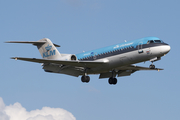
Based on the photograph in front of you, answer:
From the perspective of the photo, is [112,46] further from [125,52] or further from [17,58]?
[17,58]

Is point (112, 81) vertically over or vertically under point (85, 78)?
over

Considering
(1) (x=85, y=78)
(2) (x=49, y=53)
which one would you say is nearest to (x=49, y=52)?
(2) (x=49, y=53)

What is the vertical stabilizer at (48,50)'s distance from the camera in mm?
39125

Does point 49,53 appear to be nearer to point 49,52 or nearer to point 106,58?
point 49,52

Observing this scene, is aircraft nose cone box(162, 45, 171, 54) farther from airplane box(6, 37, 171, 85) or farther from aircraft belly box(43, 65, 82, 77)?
aircraft belly box(43, 65, 82, 77)

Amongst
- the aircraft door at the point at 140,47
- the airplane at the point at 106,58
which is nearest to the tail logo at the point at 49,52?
the airplane at the point at 106,58

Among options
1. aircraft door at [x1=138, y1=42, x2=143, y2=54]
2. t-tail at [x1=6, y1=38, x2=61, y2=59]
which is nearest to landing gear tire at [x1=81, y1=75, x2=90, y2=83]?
t-tail at [x1=6, y1=38, x2=61, y2=59]

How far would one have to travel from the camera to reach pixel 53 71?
37438 mm

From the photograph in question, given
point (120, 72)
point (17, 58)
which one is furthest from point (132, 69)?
point (17, 58)

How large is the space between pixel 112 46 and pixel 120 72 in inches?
208

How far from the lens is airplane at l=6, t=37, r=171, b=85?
32.8m

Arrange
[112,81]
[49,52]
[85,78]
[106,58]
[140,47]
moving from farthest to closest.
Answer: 1. [49,52]
2. [112,81]
3. [85,78]
4. [106,58]
5. [140,47]

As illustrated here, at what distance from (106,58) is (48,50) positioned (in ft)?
27.2

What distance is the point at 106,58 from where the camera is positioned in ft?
113
